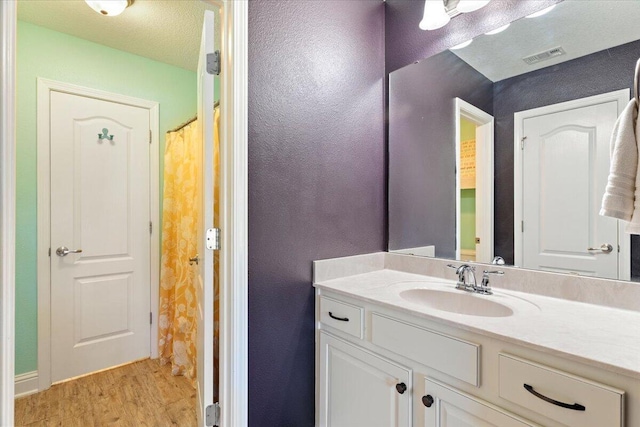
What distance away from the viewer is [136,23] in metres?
2.04

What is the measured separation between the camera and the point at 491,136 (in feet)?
4.78

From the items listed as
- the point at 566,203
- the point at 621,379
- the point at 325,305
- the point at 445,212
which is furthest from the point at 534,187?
the point at 325,305

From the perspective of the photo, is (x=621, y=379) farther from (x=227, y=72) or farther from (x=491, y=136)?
(x=227, y=72)

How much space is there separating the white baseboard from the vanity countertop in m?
2.14

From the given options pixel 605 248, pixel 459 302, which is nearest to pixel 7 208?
pixel 459 302

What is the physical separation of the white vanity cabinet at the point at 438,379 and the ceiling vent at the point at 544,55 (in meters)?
1.17

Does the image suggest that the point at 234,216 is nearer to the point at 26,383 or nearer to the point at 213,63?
the point at 213,63

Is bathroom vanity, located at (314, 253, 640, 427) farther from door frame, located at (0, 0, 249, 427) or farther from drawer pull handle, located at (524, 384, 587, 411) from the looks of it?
door frame, located at (0, 0, 249, 427)

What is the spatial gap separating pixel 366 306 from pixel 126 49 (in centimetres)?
259

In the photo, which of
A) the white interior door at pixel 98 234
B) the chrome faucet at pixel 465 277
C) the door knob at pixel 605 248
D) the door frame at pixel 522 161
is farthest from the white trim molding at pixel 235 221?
the white interior door at pixel 98 234

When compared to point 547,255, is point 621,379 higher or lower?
lower

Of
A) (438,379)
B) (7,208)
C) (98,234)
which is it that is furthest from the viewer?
(98,234)

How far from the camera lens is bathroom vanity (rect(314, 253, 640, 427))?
0.73 m

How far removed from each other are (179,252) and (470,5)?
91.0 inches
